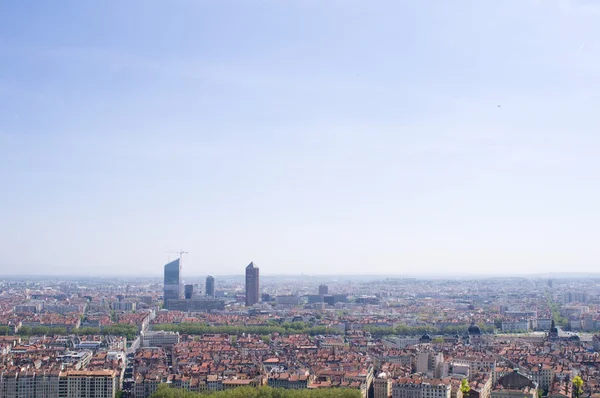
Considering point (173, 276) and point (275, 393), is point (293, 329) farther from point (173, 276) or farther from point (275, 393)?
point (173, 276)

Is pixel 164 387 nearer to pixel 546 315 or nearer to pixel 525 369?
pixel 525 369

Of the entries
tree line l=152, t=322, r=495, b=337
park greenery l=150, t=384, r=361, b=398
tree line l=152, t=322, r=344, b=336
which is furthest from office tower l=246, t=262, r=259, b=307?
park greenery l=150, t=384, r=361, b=398

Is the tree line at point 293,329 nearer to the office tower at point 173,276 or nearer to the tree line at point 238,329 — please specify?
the tree line at point 238,329

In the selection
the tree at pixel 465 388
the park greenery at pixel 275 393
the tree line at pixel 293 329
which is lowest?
the tree line at pixel 293 329

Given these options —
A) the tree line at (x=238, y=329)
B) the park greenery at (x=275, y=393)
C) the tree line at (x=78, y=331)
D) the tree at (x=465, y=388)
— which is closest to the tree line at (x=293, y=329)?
the tree line at (x=238, y=329)

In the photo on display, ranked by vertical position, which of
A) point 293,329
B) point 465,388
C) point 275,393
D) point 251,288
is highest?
point 251,288

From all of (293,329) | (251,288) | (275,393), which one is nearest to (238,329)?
(293,329)

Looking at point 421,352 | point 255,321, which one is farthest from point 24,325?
point 421,352

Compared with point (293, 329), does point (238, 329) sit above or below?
above

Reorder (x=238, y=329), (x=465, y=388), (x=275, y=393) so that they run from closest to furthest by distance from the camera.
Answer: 1. (x=465, y=388)
2. (x=275, y=393)
3. (x=238, y=329)

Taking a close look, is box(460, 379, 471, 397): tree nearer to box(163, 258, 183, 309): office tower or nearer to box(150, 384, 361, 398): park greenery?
box(150, 384, 361, 398): park greenery

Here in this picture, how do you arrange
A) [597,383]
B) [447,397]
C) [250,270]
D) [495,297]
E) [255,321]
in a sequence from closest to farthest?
[447,397]
[597,383]
[255,321]
[250,270]
[495,297]
